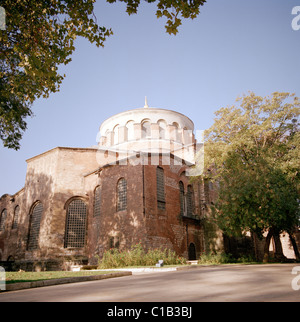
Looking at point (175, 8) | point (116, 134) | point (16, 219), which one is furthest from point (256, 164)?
point (16, 219)

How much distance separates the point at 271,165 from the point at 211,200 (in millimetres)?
9197

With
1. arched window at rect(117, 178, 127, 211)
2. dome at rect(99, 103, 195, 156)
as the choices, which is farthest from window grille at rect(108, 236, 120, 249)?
dome at rect(99, 103, 195, 156)

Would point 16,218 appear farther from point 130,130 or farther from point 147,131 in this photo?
point 147,131

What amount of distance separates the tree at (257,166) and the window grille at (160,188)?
3485 mm

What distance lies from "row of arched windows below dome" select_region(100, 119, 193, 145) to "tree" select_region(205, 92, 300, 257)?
9801 mm

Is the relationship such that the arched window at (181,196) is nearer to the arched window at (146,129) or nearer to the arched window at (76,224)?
the arched window at (76,224)

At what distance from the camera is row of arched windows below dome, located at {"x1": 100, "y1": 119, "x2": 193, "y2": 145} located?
93.8 feet

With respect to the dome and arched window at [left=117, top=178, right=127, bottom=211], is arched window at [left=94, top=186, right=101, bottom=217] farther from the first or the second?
the dome

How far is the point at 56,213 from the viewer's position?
21469 mm

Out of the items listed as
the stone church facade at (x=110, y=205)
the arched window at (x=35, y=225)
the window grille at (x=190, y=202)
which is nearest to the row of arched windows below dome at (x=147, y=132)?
the stone church facade at (x=110, y=205)

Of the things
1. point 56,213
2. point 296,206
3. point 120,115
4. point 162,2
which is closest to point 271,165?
point 296,206

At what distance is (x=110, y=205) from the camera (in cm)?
1914

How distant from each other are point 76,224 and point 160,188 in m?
8.18
